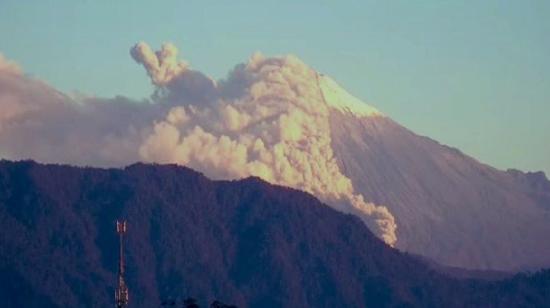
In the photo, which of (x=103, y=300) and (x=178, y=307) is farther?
(x=103, y=300)

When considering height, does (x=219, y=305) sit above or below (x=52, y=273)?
below

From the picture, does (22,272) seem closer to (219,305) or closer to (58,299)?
(58,299)

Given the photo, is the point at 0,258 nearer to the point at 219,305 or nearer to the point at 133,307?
the point at 133,307

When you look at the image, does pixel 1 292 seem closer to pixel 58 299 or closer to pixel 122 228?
pixel 58 299

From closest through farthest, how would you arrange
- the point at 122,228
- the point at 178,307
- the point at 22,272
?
1. the point at 122,228
2. the point at 178,307
3. the point at 22,272

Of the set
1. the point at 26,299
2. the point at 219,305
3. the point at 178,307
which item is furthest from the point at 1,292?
the point at 219,305

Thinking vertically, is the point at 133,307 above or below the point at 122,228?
above

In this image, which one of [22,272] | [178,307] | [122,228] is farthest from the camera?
[22,272]

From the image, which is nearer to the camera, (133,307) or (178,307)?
(178,307)

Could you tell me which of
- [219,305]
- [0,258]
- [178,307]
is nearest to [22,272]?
[0,258]
